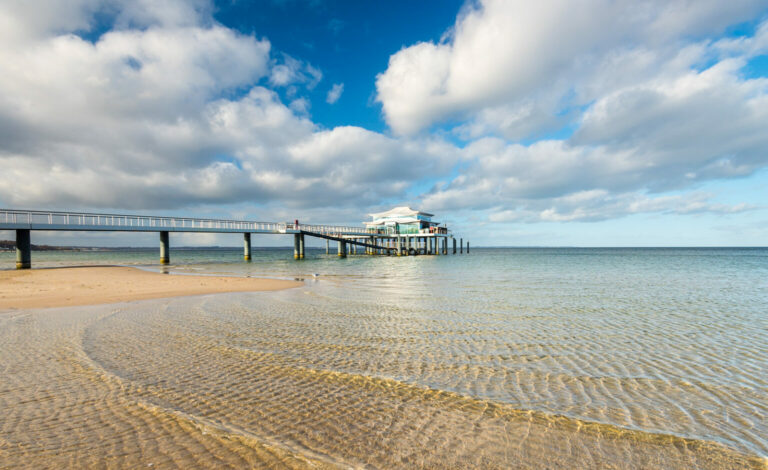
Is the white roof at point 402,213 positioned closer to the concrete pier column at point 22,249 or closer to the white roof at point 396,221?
the white roof at point 396,221

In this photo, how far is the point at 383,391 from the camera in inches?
182

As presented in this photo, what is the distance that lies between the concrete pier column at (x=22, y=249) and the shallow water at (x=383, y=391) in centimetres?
2959

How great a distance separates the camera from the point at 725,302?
12.8 m

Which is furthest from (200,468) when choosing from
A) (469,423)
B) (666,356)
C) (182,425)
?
(666,356)

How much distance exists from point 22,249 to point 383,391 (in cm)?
4096

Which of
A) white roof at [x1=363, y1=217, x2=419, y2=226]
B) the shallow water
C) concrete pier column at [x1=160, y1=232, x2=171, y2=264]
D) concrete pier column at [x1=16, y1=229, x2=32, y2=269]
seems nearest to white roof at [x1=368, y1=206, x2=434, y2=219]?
white roof at [x1=363, y1=217, x2=419, y2=226]

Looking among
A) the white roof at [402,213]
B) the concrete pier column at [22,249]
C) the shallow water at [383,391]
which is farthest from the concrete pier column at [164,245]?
the white roof at [402,213]

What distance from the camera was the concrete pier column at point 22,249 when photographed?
2977 cm

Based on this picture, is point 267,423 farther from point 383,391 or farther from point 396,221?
point 396,221

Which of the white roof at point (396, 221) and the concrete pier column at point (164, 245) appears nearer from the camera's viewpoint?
the concrete pier column at point (164, 245)

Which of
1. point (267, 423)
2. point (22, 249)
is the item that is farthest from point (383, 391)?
point (22, 249)

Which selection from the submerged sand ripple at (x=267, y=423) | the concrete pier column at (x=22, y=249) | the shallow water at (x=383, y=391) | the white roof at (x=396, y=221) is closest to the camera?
the submerged sand ripple at (x=267, y=423)

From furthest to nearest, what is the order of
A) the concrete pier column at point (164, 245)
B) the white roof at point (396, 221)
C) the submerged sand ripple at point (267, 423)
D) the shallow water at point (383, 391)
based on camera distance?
the white roof at point (396, 221) < the concrete pier column at point (164, 245) < the shallow water at point (383, 391) < the submerged sand ripple at point (267, 423)

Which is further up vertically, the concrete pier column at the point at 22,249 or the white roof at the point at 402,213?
the white roof at the point at 402,213
